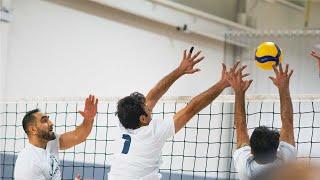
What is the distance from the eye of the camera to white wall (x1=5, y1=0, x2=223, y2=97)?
7.90m

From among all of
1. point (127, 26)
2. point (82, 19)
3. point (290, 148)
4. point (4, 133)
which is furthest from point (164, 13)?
point (290, 148)

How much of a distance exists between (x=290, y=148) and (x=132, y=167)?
1067mm

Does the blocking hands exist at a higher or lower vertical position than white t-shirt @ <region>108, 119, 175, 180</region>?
higher

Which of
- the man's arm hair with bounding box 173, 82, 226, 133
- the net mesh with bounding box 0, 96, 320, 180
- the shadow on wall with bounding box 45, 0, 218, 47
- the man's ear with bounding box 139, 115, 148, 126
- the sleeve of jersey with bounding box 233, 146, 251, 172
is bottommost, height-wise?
the net mesh with bounding box 0, 96, 320, 180

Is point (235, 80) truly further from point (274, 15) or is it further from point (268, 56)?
point (274, 15)

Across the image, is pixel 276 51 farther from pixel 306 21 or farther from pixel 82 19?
pixel 306 21

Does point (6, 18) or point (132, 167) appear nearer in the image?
point (132, 167)

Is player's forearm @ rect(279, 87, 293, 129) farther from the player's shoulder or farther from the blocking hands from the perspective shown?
the player's shoulder

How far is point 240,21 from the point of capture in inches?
459

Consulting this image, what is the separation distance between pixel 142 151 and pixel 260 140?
0.95 m

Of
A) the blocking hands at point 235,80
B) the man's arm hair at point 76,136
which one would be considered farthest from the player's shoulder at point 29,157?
the blocking hands at point 235,80

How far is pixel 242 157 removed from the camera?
3.39m

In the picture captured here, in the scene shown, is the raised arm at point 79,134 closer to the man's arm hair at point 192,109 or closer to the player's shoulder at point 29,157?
the player's shoulder at point 29,157

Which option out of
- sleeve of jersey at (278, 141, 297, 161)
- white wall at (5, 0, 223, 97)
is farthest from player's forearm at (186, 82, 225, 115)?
white wall at (5, 0, 223, 97)
